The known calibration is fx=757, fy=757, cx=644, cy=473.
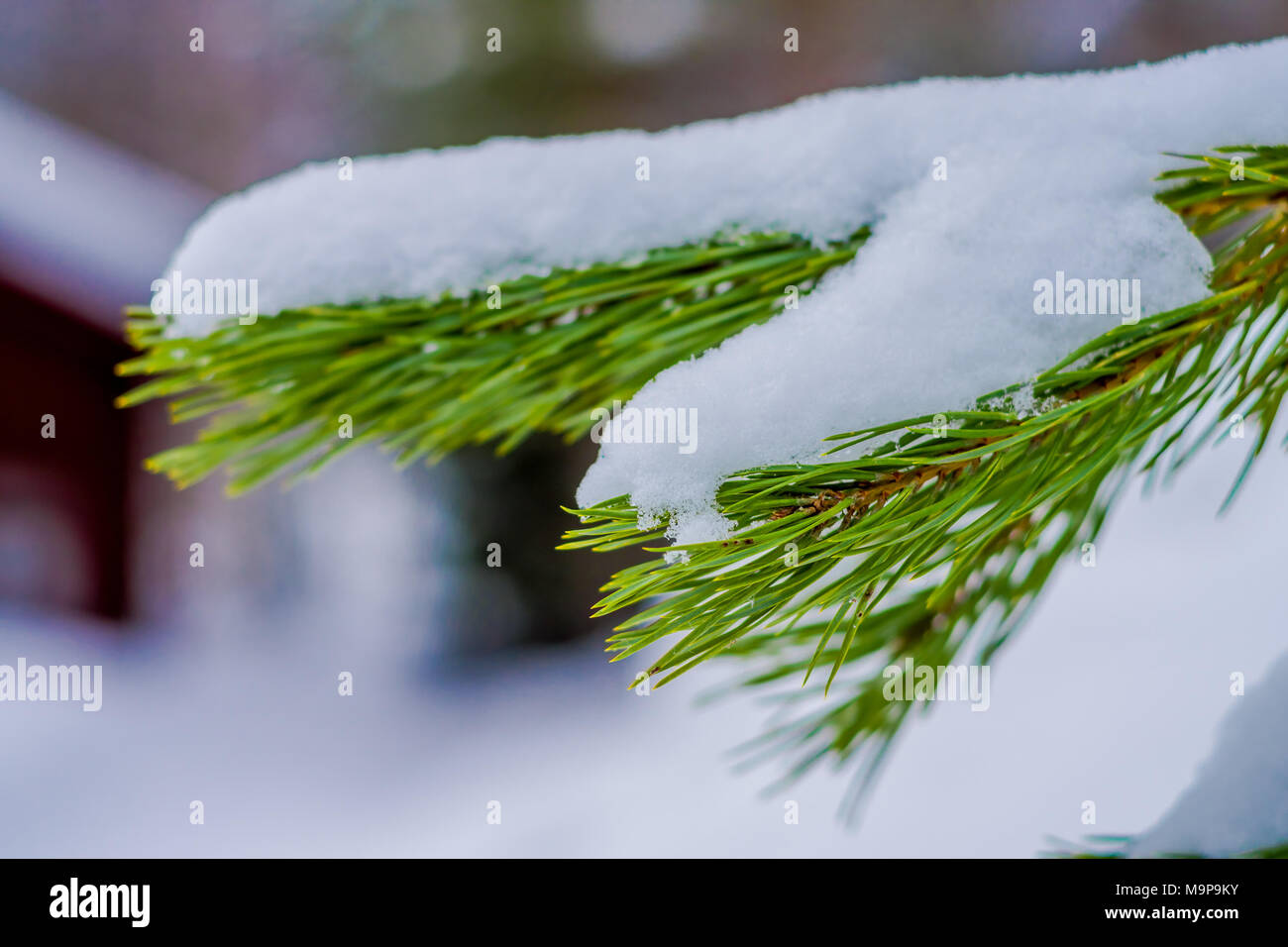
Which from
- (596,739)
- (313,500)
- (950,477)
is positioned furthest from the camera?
(313,500)

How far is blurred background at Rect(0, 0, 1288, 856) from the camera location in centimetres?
199

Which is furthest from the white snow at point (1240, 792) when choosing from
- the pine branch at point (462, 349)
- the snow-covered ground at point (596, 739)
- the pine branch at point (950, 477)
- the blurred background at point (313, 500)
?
the blurred background at point (313, 500)

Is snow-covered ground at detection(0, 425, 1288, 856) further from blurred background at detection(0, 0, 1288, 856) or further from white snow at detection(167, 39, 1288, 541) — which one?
white snow at detection(167, 39, 1288, 541)

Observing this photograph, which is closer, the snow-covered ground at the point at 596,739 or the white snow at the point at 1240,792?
the white snow at the point at 1240,792

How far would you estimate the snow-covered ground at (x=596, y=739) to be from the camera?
1.03 m

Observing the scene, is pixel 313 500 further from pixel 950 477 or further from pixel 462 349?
pixel 950 477

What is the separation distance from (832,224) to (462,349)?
0.14 m

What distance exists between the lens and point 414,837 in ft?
5.98

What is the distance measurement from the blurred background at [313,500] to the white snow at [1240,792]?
147cm

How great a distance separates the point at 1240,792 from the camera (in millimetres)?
283

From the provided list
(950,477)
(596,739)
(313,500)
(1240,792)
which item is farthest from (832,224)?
(313,500)

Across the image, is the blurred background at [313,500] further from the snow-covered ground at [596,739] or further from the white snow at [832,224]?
the white snow at [832,224]
